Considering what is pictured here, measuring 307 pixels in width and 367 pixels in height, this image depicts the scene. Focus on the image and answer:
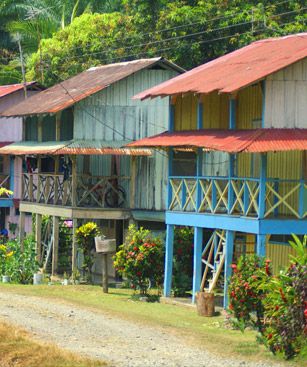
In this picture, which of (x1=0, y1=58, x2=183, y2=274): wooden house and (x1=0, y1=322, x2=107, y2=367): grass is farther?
(x1=0, y1=58, x2=183, y2=274): wooden house

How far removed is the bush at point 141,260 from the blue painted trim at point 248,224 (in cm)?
196

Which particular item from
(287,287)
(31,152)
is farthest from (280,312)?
(31,152)

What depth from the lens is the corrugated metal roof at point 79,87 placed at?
36.9m

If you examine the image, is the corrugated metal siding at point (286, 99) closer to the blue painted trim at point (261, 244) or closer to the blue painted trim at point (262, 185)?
the blue painted trim at point (262, 185)

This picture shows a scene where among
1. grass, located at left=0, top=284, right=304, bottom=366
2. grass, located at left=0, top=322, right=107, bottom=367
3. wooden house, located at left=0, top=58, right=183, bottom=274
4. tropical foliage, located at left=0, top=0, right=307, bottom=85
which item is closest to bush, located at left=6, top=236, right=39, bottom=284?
wooden house, located at left=0, top=58, right=183, bottom=274

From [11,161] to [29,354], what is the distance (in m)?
30.1

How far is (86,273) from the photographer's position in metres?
36.2

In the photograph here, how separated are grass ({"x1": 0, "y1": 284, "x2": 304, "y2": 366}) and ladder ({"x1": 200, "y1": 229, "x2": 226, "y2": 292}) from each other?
55.6 inches

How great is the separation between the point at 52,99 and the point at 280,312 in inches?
822

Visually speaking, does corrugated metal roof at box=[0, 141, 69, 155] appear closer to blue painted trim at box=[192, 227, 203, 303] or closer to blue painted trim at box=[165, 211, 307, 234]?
blue painted trim at box=[192, 227, 203, 303]

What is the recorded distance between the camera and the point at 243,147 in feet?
81.5

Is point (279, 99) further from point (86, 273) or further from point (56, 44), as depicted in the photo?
point (56, 44)

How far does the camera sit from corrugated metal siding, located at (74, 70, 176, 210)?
36.5 m

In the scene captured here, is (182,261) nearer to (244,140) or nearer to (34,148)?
(244,140)
